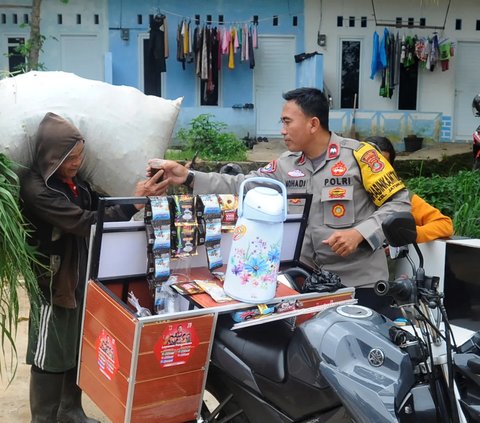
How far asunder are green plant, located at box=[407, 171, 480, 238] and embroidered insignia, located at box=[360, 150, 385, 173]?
185cm

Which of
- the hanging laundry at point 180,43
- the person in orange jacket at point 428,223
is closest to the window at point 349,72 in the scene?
the hanging laundry at point 180,43

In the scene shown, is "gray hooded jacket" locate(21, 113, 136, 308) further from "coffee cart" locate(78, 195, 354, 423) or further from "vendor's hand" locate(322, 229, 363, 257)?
"vendor's hand" locate(322, 229, 363, 257)

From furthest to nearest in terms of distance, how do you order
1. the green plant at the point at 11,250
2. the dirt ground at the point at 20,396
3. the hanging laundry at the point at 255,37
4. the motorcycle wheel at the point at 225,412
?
the hanging laundry at the point at 255,37 → the dirt ground at the point at 20,396 → the green plant at the point at 11,250 → the motorcycle wheel at the point at 225,412

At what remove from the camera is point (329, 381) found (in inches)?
73.1

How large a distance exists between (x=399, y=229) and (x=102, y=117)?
176 centimetres

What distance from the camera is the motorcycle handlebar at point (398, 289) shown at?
1.68 meters

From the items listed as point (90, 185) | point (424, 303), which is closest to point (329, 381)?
point (424, 303)

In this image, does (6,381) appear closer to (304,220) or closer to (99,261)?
(99,261)

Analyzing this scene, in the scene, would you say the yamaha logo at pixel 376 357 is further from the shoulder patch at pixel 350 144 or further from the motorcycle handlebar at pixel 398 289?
the shoulder patch at pixel 350 144

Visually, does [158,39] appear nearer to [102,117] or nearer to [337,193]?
[102,117]

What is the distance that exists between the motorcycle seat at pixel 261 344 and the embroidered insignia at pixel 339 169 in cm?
87

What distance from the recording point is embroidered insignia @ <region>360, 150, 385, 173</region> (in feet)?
9.30

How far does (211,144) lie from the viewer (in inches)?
373

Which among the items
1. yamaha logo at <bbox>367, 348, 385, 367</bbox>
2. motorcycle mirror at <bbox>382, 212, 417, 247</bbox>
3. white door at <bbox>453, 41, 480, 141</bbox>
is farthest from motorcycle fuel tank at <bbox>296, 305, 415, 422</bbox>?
white door at <bbox>453, 41, 480, 141</bbox>
